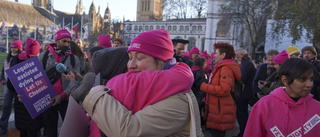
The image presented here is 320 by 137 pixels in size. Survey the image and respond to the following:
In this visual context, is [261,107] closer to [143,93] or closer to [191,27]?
[143,93]

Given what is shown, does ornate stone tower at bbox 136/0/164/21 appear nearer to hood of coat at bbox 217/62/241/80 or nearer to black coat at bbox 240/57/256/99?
black coat at bbox 240/57/256/99

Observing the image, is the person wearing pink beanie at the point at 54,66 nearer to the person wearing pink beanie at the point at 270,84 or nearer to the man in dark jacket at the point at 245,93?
the person wearing pink beanie at the point at 270,84

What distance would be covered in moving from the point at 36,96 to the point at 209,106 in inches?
104

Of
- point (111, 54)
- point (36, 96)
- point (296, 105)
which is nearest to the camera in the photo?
point (111, 54)

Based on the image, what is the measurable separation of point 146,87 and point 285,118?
1.48m

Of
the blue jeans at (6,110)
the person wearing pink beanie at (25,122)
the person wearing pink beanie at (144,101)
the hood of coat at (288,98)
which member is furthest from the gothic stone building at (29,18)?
the person wearing pink beanie at (144,101)

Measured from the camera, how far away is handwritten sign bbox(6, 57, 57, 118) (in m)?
3.46

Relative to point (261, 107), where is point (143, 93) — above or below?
above

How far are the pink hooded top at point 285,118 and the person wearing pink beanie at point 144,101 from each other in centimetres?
109

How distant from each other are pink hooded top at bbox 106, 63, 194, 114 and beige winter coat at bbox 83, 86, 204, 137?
4 cm

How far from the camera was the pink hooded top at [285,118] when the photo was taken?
2285 millimetres

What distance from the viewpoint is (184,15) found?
69.0 metres

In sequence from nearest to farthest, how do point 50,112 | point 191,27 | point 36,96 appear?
1. point 36,96
2. point 50,112
3. point 191,27

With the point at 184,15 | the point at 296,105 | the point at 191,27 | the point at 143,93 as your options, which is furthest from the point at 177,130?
the point at 184,15
